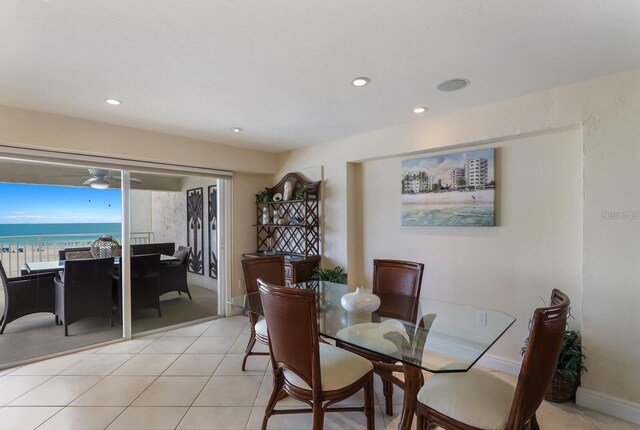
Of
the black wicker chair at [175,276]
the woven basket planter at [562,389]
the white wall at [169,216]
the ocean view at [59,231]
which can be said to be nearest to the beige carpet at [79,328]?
the black wicker chair at [175,276]

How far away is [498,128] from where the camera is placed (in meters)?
2.66

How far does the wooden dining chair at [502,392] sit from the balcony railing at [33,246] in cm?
355

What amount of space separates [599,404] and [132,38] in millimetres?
3702

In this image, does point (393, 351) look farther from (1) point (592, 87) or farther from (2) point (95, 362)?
(2) point (95, 362)

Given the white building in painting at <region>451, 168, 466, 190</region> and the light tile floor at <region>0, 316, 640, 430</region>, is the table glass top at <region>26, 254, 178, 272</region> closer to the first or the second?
the light tile floor at <region>0, 316, 640, 430</region>

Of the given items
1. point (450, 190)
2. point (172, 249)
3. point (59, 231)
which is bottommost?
point (172, 249)

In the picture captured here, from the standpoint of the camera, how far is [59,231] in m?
3.29

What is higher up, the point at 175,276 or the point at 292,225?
the point at 292,225

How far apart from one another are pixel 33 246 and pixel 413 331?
3.64 metres

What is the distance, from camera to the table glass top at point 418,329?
5.45 ft

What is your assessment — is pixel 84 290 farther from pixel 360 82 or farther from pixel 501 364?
pixel 501 364

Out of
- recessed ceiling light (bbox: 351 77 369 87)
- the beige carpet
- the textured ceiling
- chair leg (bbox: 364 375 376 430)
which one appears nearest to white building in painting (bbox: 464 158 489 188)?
the textured ceiling

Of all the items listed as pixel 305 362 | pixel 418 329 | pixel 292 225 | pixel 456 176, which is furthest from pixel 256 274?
pixel 456 176

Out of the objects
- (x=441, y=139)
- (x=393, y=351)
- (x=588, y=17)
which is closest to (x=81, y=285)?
(x=393, y=351)
